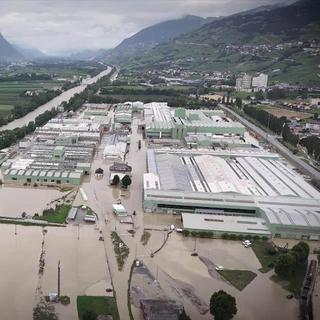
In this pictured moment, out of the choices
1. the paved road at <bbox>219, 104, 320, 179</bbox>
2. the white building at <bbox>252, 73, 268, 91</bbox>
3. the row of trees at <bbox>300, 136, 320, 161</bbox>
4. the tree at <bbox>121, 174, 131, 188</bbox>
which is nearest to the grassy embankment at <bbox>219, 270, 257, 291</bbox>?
the tree at <bbox>121, 174, 131, 188</bbox>

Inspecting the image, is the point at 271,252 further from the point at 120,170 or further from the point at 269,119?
the point at 269,119

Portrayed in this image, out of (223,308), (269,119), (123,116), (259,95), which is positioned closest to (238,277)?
(223,308)

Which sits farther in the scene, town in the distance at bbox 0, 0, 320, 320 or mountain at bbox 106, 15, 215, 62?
mountain at bbox 106, 15, 215, 62

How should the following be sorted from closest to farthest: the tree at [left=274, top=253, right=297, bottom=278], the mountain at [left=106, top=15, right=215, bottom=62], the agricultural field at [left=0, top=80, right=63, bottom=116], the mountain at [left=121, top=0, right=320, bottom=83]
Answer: the tree at [left=274, top=253, right=297, bottom=278] < the agricultural field at [left=0, top=80, right=63, bottom=116] < the mountain at [left=121, top=0, right=320, bottom=83] < the mountain at [left=106, top=15, right=215, bottom=62]

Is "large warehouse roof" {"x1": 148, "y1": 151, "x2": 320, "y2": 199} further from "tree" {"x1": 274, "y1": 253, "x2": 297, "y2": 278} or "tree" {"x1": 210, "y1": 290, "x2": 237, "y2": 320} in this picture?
"tree" {"x1": 210, "y1": 290, "x2": 237, "y2": 320}

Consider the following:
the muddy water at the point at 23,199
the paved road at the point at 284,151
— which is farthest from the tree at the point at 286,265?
the paved road at the point at 284,151

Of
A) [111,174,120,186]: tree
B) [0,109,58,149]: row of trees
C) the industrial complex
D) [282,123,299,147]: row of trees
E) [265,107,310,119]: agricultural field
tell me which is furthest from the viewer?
[265,107,310,119]: agricultural field

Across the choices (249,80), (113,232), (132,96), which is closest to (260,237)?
(113,232)
